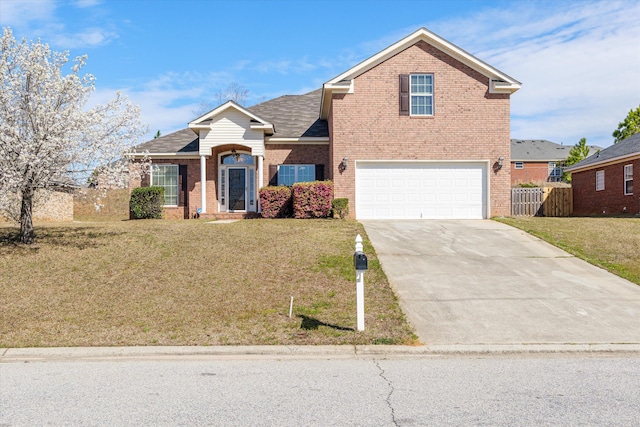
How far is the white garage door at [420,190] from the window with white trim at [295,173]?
327 centimetres

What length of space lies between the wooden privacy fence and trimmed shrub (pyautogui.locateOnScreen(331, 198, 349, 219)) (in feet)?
24.1

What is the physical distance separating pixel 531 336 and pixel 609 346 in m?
1.01

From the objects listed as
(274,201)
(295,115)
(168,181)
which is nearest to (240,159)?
(168,181)

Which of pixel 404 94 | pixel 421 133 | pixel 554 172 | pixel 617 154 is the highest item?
pixel 404 94

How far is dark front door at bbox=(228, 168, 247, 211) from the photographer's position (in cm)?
2336

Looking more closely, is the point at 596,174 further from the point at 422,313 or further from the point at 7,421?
the point at 7,421

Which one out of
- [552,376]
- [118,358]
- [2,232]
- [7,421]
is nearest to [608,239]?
[552,376]

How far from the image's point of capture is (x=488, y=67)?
20297 mm

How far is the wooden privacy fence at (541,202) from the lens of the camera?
22.0 meters

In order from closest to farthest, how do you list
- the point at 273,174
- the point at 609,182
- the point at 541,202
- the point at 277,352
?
the point at 277,352 < the point at 541,202 < the point at 273,174 < the point at 609,182

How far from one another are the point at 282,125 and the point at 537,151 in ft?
129

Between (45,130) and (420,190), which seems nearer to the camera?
(45,130)

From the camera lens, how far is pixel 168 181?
23703 mm

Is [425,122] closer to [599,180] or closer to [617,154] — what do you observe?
[617,154]
